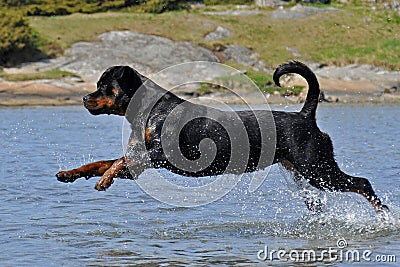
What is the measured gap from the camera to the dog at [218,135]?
24.2ft

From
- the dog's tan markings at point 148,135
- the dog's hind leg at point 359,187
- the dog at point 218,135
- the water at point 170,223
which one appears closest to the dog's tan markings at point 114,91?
the dog at point 218,135

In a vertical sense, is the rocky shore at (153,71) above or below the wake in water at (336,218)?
below

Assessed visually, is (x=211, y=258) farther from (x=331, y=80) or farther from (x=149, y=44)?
(x=149, y=44)

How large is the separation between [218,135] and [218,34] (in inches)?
1390

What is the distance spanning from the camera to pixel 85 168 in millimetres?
7289

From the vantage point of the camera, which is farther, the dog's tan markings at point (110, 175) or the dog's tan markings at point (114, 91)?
the dog's tan markings at point (114, 91)

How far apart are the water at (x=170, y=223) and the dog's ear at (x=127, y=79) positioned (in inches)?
52.9

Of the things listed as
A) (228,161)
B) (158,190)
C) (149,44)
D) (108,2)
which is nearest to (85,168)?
(228,161)

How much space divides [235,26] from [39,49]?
11.7 metres

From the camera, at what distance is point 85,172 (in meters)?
7.29

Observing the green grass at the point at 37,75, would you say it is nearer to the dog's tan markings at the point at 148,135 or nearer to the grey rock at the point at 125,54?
the grey rock at the point at 125,54
